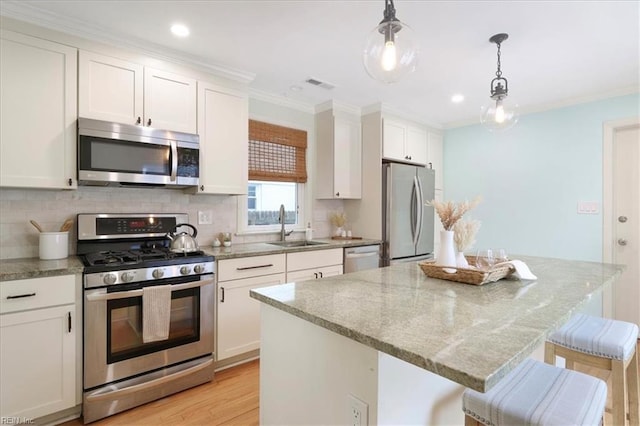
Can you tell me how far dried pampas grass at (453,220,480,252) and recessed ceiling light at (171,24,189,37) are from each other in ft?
6.97

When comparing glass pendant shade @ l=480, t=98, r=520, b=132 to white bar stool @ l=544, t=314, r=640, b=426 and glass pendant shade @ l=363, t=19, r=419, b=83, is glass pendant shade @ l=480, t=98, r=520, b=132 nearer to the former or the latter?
glass pendant shade @ l=363, t=19, r=419, b=83

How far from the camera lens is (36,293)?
5.85 ft

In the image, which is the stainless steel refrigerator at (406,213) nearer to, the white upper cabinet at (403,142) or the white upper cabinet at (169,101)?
the white upper cabinet at (403,142)

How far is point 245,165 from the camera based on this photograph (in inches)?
115

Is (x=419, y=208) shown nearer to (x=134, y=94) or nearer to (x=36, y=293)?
(x=134, y=94)

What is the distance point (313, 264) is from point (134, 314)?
150cm

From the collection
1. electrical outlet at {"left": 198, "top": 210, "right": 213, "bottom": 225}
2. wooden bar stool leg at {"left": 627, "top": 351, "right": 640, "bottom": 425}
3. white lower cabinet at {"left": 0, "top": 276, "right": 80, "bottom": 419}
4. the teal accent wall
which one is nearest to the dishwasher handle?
electrical outlet at {"left": 198, "top": 210, "right": 213, "bottom": 225}

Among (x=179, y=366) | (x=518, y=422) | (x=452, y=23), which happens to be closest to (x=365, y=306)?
(x=518, y=422)

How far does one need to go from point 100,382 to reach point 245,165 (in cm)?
185

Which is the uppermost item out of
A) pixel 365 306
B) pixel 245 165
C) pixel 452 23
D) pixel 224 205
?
pixel 452 23

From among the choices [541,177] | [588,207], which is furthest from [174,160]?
[588,207]

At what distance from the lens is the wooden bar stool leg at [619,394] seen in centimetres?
143

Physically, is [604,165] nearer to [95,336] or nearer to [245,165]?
[245,165]

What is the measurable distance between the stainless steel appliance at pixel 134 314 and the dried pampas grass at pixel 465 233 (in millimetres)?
1697
